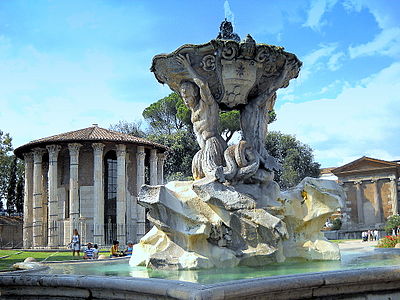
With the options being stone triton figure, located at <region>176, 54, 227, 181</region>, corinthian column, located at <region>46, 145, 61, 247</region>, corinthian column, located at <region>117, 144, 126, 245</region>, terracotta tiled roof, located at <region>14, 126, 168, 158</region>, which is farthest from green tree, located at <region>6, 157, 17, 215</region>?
stone triton figure, located at <region>176, 54, 227, 181</region>

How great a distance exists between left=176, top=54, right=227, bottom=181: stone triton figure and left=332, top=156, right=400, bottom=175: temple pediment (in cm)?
4441

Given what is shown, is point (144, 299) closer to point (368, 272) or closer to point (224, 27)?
point (368, 272)

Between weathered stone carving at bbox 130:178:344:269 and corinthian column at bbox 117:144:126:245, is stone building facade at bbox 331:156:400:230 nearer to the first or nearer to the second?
corinthian column at bbox 117:144:126:245

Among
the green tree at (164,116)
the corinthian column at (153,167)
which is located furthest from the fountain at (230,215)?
the green tree at (164,116)

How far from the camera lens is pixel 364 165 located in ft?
162

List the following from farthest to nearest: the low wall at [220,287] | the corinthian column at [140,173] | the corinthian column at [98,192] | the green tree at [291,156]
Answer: the green tree at [291,156]
the corinthian column at [140,173]
the corinthian column at [98,192]
the low wall at [220,287]

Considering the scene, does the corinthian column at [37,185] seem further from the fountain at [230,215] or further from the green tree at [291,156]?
the fountain at [230,215]

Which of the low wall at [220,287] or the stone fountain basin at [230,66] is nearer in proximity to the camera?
the low wall at [220,287]

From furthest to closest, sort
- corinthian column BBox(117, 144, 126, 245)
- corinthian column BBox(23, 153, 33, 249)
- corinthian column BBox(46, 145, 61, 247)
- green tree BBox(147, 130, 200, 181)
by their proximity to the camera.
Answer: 1. green tree BBox(147, 130, 200, 181)
2. corinthian column BBox(23, 153, 33, 249)
3. corinthian column BBox(46, 145, 61, 247)
4. corinthian column BBox(117, 144, 126, 245)

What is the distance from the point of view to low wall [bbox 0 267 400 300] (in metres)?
3.44

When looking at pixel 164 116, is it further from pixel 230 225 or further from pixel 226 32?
pixel 230 225

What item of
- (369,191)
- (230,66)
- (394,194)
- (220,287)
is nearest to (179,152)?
(369,191)

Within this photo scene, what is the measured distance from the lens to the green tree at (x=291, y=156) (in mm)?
44438

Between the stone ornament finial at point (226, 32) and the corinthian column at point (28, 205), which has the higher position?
the stone ornament finial at point (226, 32)
